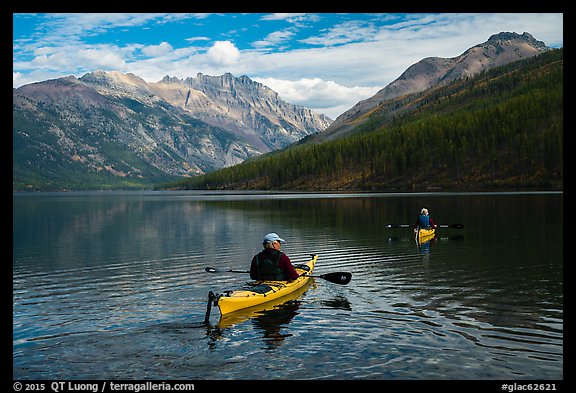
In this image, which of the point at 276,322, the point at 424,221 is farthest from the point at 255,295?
the point at 424,221

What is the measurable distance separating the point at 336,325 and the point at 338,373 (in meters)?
5.77

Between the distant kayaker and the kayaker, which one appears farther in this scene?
the distant kayaker

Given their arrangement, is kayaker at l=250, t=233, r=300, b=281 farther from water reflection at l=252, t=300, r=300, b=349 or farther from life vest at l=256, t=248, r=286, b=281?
water reflection at l=252, t=300, r=300, b=349

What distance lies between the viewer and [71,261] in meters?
45.5

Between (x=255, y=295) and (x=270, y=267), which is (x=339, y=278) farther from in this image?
(x=255, y=295)

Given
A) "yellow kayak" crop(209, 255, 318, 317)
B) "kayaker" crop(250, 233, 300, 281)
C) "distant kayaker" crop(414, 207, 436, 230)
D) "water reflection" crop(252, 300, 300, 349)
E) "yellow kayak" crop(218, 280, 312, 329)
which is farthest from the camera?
"distant kayaker" crop(414, 207, 436, 230)

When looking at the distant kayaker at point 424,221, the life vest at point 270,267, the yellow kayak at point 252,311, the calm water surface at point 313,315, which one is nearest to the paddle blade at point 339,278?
the calm water surface at point 313,315

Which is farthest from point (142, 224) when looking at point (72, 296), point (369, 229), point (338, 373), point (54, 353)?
point (338, 373)

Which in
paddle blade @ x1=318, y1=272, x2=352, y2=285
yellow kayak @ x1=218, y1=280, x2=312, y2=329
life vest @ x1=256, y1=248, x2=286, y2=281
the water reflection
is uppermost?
life vest @ x1=256, y1=248, x2=286, y2=281

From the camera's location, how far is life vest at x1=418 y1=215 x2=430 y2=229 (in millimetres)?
55219

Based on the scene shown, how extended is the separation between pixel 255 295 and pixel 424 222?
3332 cm

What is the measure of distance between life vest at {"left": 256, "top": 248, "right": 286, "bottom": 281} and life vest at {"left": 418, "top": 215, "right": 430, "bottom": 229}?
30044 millimetres

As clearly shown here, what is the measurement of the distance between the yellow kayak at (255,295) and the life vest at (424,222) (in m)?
27.4

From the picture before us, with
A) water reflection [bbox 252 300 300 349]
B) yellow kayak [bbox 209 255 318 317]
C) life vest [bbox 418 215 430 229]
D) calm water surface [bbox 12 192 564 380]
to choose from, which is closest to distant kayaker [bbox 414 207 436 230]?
life vest [bbox 418 215 430 229]
